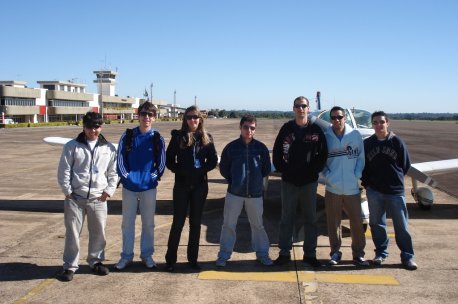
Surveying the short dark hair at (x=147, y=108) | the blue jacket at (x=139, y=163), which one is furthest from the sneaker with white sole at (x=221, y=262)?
the short dark hair at (x=147, y=108)

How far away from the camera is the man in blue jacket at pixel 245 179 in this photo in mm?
5121

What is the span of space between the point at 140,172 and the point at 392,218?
3208 mm

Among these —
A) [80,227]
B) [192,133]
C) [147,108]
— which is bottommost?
[80,227]

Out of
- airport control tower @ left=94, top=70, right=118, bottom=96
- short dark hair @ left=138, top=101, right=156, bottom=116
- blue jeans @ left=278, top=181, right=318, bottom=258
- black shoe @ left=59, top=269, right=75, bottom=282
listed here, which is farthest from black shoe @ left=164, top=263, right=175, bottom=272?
airport control tower @ left=94, top=70, right=118, bottom=96

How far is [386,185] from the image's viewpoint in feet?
17.4

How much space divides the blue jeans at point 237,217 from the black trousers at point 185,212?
0.35m

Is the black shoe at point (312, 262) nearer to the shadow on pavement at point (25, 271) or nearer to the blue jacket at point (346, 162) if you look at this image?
the blue jacket at point (346, 162)

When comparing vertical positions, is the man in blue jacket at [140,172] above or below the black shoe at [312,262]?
above

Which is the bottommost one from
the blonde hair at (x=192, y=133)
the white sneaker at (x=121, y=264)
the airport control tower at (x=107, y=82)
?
the white sneaker at (x=121, y=264)

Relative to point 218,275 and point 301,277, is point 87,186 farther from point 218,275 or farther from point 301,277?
point 301,277

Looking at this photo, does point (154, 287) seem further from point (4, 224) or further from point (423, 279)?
point (4, 224)

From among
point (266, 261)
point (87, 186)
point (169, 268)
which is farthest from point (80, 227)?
point (266, 261)

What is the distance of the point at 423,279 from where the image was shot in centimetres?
490

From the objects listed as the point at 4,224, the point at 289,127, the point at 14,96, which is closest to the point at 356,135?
the point at 289,127
